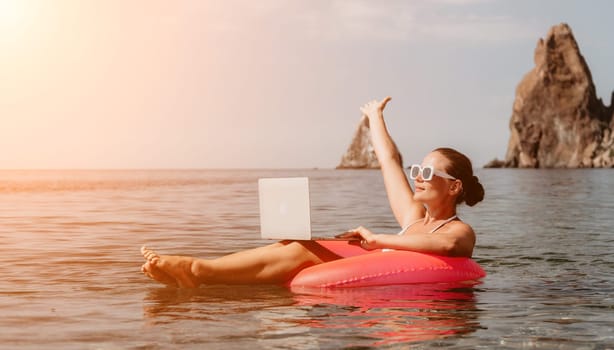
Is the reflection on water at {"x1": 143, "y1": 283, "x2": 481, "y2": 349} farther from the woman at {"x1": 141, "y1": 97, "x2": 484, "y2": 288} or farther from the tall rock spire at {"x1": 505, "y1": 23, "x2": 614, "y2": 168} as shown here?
the tall rock spire at {"x1": 505, "y1": 23, "x2": 614, "y2": 168}

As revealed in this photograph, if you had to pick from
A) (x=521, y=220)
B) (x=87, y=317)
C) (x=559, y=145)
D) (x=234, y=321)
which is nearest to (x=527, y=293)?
(x=234, y=321)

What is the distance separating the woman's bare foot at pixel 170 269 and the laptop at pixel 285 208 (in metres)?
0.70

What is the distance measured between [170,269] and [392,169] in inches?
94.7

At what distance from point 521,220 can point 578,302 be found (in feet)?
41.1

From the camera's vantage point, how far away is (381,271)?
720 cm

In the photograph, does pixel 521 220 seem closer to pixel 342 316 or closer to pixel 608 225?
pixel 608 225

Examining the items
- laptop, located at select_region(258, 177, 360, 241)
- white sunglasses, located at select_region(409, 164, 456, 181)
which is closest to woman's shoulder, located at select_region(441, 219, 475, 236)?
white sunglasses, located at select_region(409, 164, 456, 181)

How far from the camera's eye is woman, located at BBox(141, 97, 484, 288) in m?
6.82

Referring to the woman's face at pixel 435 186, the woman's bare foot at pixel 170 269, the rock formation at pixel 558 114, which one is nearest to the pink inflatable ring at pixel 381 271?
the woman's face at pixel 435 186

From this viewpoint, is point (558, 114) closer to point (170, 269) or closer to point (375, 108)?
point (375, 108)

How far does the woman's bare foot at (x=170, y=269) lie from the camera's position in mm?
6660

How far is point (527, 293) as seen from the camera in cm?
761

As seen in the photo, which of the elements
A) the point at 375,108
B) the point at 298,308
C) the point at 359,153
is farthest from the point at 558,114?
the point at 298,308

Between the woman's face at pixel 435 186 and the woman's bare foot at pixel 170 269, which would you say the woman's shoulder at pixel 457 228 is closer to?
the woman's face at pixel 435 186
